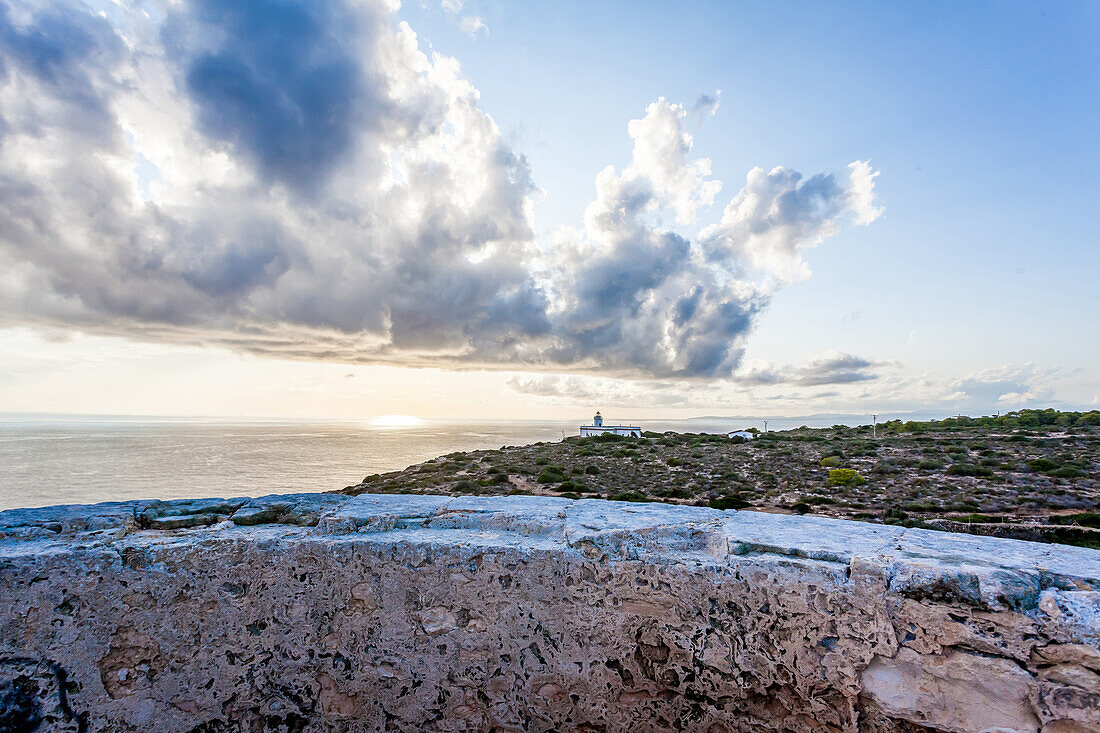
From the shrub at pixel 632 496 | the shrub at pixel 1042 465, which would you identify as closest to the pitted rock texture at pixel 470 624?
the shrub at pixel 632 496

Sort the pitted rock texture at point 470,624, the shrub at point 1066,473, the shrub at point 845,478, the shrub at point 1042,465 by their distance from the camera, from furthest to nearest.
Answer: the shrub at point 1042,465 < the shrub at point 845,478 < the shrub at point 1066,473 < the pitted rock texture at point 470,624

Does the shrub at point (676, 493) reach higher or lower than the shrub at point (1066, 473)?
lower

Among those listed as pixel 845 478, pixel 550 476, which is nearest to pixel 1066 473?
pixel 845 478

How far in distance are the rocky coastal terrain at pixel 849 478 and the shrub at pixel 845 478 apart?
1.8 inches

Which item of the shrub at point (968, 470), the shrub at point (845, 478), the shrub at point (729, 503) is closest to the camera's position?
the shrub at point (729, 503)

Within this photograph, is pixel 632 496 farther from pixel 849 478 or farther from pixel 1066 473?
pixel 1066 473

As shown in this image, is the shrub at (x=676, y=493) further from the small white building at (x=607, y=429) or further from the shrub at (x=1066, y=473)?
the small white building at (x=607, y=429)

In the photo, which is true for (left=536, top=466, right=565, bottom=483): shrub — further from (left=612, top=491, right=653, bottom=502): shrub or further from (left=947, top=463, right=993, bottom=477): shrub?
(left=947, top=463, right=993, bottom=477): shrub

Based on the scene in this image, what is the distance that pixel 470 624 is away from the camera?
2.12 m

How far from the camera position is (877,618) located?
173 cm

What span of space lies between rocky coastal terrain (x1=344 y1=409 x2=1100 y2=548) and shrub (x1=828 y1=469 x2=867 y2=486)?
45 mm

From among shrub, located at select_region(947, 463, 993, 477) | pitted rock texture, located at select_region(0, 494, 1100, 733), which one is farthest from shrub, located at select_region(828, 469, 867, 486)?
pitted rock texture, located at select_region(0, 494, 1100, 733)

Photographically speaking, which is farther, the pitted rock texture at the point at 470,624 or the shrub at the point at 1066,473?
the shrub at the point at 1066,473

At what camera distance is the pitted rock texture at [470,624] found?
182 centimetres
